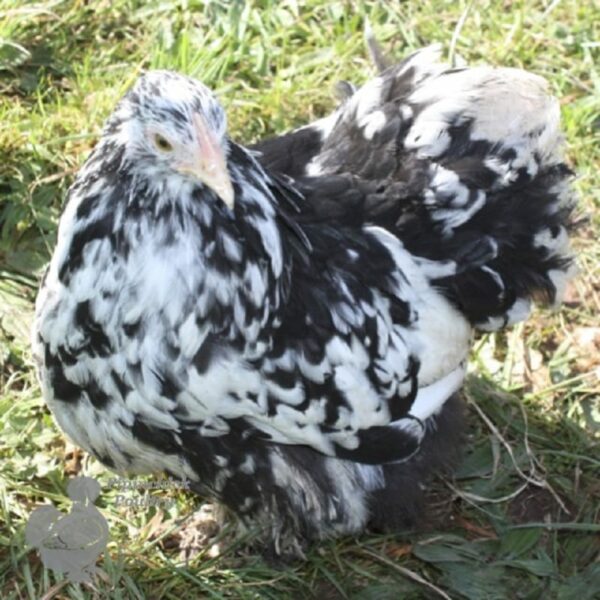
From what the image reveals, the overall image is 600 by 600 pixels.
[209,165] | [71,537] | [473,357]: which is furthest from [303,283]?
[473,357]

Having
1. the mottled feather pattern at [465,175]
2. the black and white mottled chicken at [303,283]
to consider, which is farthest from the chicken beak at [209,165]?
the mottled feather pattern at [465,175]

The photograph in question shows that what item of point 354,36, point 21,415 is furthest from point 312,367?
point 354,36

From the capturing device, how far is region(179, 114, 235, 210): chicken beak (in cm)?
198

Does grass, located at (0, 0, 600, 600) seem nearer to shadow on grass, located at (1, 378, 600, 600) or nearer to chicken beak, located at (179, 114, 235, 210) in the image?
shadow on grass, located at (1, 378, 600, 600)

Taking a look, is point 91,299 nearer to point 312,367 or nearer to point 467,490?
point 312,367

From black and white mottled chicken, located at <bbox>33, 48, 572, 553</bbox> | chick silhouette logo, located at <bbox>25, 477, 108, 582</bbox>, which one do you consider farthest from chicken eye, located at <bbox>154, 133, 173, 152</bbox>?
chick silhouette logo, located at <bbox>25, 477, 108, 582</bbox>

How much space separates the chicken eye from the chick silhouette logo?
3.59 ft

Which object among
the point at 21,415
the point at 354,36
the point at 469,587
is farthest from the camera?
the point at 354,36

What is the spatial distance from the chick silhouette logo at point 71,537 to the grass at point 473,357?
4 cm

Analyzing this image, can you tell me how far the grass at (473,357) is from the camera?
282 cm

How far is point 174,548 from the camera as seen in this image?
2891mm

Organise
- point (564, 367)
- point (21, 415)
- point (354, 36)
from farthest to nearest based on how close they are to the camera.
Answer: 1. point (354, 36)
2. point (564, 367)
3. point (21, 415)

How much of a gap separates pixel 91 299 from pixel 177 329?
18 centimetres

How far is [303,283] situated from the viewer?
238 cm
